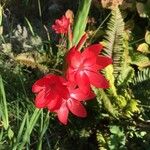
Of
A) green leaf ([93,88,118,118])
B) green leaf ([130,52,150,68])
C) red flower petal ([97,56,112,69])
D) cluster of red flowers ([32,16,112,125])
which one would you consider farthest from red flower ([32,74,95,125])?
green leaf ([130,52,150,68])

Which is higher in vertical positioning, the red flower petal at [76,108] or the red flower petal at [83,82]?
the red flower petal at [83,82]

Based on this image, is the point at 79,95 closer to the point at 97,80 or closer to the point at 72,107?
the point at 72,107

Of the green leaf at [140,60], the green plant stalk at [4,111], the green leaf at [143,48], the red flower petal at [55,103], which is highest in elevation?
the red flower petal at [55,103]

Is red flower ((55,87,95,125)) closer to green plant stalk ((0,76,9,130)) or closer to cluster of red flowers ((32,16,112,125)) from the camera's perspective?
cluster of red flowers ((32,16,112,125))

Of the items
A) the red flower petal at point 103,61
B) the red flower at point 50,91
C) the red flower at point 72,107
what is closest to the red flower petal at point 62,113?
the red flower at point 72,107

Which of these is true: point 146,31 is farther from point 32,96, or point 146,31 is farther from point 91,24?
point 32,96

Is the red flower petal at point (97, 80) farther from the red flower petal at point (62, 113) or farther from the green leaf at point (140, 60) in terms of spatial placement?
the green leaf at point (140, 60)
